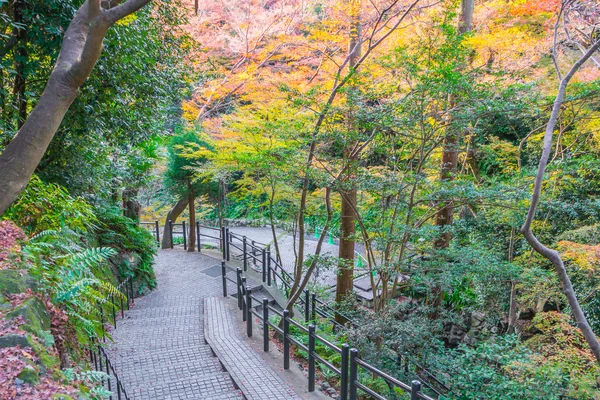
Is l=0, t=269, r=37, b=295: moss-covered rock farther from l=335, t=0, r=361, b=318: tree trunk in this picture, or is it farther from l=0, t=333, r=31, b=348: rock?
l=335, t=0, r=361, b=318: tree trunk

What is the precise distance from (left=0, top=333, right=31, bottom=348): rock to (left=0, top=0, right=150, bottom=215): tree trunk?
143 centimetres

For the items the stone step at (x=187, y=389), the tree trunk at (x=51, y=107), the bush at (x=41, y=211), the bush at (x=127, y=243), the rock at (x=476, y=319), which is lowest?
the rock at (x=476, y=319)

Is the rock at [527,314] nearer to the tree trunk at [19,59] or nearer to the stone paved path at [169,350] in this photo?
the stone paved path at [169,350]

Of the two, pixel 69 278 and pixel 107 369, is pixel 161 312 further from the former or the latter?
pixel 69 278

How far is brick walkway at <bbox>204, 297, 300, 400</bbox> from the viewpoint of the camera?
458cm

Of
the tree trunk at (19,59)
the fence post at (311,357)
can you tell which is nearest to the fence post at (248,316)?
the fence post at (311,357)

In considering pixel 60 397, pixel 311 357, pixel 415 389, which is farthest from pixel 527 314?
pixel 60 397

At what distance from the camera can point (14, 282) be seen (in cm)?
287

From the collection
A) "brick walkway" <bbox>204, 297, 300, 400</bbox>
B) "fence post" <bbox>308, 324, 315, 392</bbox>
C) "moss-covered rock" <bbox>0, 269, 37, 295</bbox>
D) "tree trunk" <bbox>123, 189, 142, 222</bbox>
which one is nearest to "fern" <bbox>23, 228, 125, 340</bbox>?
"moss-covered rock" <bbox>0, 269, 37, 295</bbox>

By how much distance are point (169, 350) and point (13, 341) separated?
11.5ft

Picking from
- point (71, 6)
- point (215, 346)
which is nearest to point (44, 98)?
point (71, 6)

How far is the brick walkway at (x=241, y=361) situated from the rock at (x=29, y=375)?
2.75m

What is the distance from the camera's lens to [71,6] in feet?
16.1

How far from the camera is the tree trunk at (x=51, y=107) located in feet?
10.7
